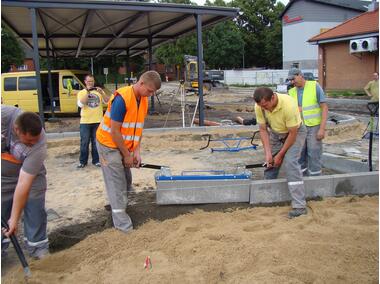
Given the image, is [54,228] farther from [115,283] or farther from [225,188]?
[225,188]

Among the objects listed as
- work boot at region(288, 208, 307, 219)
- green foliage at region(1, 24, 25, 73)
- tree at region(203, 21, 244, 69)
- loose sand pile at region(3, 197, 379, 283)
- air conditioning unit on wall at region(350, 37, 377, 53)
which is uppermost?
tree at region(203, 21, 244, 69)

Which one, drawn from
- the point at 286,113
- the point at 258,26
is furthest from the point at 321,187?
the point at 258,26

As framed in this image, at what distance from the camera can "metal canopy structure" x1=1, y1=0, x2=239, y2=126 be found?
33.2ft

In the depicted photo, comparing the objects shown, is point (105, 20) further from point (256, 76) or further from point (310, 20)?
point (310, 20)

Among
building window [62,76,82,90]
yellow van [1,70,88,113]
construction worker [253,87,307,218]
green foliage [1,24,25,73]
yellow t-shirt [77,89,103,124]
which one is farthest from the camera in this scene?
green foliage [1,24,25,73]

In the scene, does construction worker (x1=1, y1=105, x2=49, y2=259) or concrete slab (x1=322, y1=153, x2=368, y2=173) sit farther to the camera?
concrete slab (x1=322, y1=153, x2=368, y2=173)

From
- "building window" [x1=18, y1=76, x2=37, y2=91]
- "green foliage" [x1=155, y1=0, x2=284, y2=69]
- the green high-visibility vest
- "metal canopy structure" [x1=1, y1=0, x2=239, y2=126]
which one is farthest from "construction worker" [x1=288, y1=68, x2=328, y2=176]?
"green foliage" [x1=155, y1=0, x2=284, y2=69]

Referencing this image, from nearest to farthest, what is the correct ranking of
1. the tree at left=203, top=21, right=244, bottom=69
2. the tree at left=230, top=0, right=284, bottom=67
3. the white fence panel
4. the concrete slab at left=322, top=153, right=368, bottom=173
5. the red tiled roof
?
the concrete slab at left=322, top=153, right=368, bottom=173 → the red tiled roof → the white fence panel → the tree at left=203, top=21, right=244, bottom=69 → the tree at left=230, top=0, right=284, bottom=67

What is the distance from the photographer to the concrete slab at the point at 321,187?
5066 mm

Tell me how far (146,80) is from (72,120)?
1152 cm

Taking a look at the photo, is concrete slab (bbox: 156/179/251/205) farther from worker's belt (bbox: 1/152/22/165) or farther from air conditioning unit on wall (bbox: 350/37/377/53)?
air conditioning unit on wall (bbox: 350/37/377/53)

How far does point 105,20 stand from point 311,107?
8652mm

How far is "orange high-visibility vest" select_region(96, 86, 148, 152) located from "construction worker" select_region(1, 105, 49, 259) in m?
0.75

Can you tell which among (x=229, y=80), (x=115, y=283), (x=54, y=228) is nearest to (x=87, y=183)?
(x=54, y=228)
